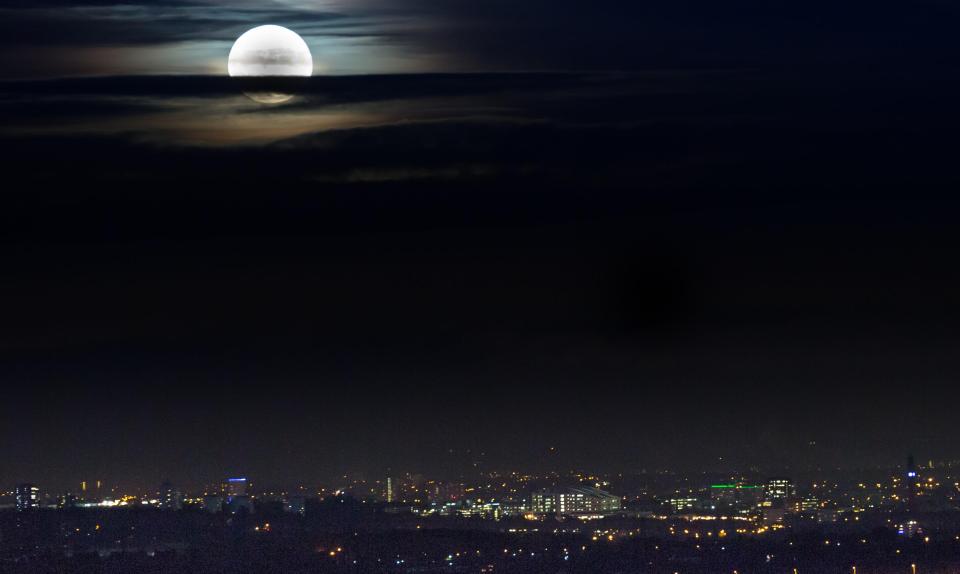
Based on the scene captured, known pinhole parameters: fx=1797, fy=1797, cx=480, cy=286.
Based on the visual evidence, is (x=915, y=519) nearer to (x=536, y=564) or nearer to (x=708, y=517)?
(x=708, y=517)

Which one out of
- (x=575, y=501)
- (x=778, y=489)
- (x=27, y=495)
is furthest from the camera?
(x=778, y=489)

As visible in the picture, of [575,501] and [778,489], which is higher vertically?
[778,489]

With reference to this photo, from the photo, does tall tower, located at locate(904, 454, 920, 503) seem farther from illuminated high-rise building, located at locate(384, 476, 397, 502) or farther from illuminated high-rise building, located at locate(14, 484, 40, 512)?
illuminated high-rise building, located at locate(14, 484, 40, 512)

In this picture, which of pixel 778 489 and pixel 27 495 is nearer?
pixel 27 495

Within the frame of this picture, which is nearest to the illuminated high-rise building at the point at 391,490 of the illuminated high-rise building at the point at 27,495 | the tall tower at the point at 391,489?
the tall tower at the point at 391,489

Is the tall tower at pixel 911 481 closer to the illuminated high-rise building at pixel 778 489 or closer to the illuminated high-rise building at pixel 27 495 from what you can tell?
the illuminated high-rise building at pixel 778 489

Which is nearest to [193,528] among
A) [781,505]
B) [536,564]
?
[536,564]

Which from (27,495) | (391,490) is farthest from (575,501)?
(27,495)

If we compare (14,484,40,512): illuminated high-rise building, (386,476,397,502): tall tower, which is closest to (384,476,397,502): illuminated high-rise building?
(386,476,397,502): tall tower

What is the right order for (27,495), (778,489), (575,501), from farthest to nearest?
(778,489) < (575,501) < (27,495)

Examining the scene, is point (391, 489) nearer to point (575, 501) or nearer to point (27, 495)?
point (575, 501)
